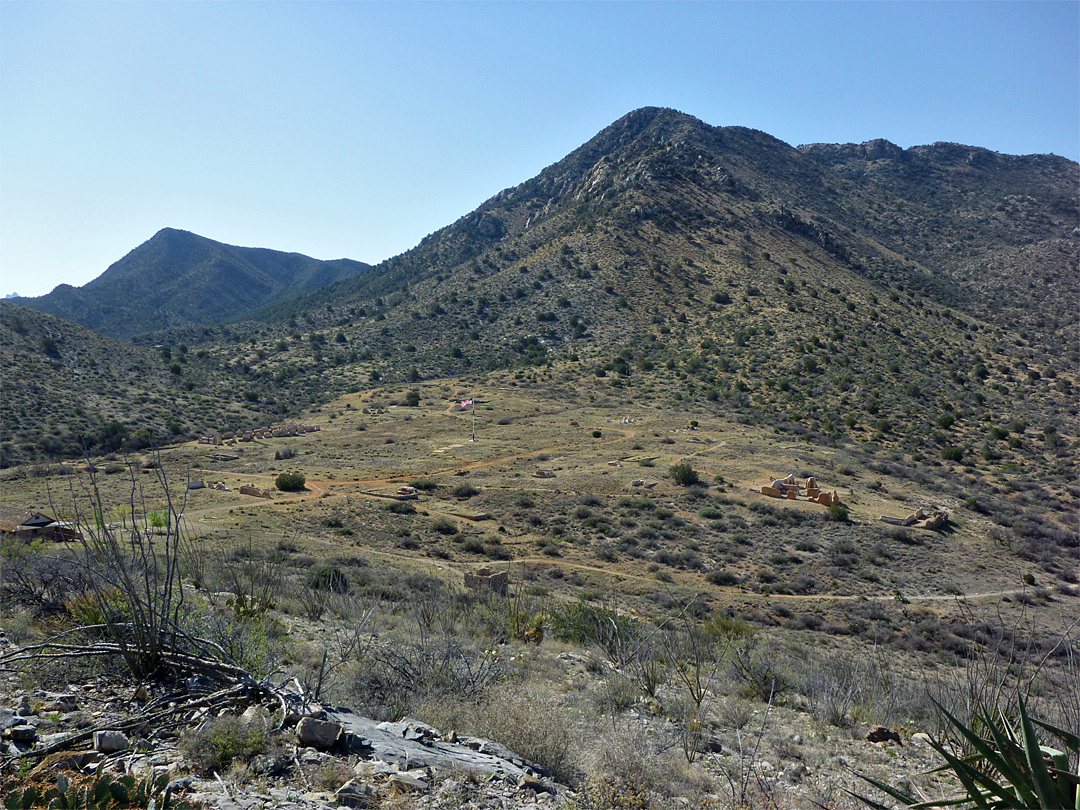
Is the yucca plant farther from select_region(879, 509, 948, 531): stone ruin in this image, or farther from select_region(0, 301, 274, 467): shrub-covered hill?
select_region(0, 301, 274, 467): shrub-covered hill

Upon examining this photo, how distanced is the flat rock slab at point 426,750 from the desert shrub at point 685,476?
26780 mm

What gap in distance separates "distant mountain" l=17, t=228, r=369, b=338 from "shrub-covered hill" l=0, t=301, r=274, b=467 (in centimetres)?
5418

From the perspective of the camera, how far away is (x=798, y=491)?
29.2 meters

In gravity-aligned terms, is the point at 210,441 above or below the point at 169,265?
below

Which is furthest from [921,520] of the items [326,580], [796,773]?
[796,773]

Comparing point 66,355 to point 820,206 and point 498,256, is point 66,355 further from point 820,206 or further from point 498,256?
point 820,206

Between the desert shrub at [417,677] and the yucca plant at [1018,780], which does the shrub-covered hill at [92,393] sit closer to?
the desert shrub at [417,677]

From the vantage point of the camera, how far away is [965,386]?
47.6 metres

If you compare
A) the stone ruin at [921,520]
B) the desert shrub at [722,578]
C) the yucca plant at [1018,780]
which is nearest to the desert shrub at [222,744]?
the yucca plant at [1018,780]

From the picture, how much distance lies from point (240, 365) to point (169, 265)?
8922 centimetres

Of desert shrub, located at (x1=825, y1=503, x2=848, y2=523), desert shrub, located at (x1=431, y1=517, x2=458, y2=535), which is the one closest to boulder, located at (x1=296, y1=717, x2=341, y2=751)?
desert shrub, located at (x1=431, y1=517, x2=458, y2=535)

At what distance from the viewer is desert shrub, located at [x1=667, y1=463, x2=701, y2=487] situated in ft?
100

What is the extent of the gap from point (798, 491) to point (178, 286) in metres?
132

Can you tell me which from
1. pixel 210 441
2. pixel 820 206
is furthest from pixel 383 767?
pixel 820 206
